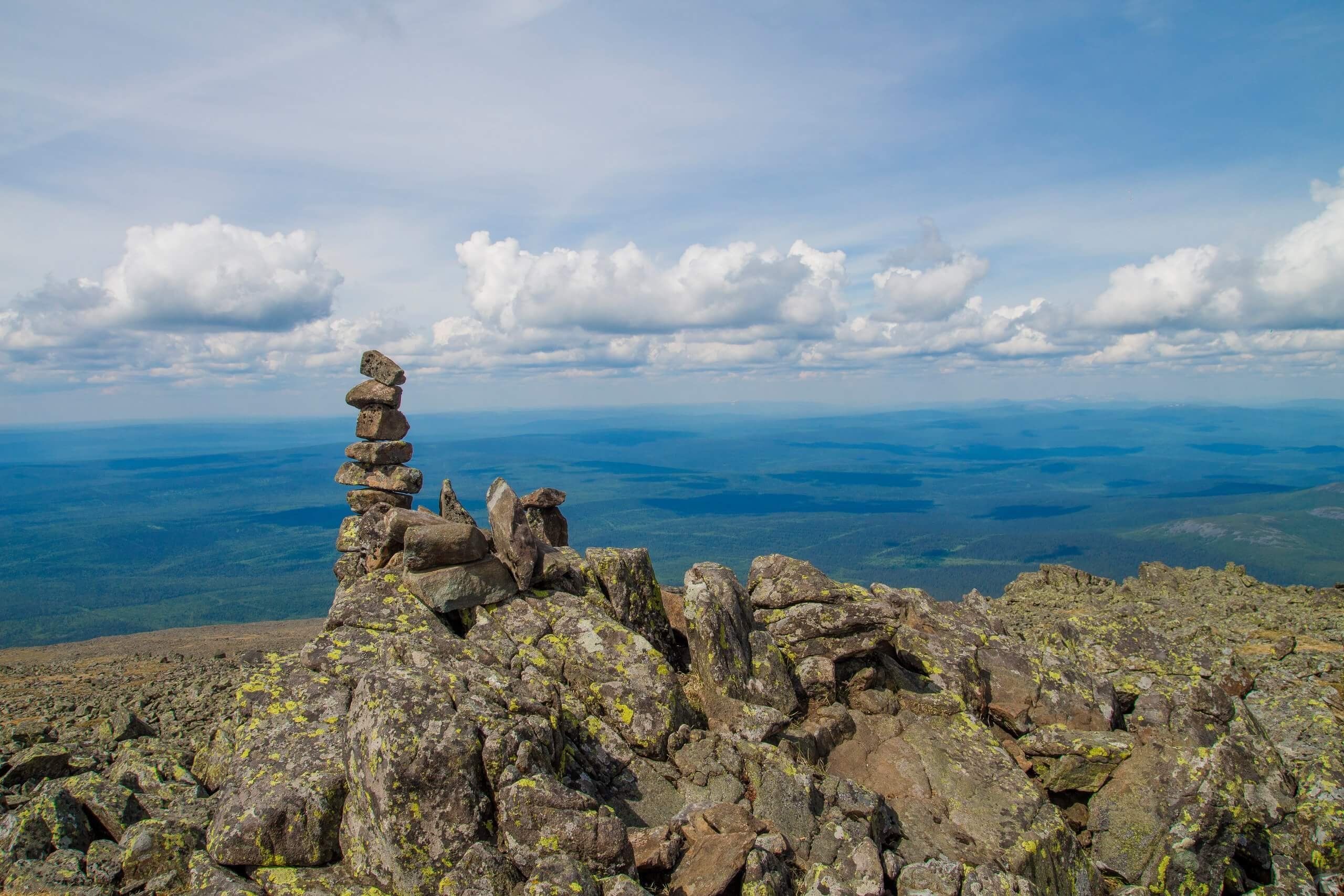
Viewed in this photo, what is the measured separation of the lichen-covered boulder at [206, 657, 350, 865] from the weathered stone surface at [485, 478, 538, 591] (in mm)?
5278

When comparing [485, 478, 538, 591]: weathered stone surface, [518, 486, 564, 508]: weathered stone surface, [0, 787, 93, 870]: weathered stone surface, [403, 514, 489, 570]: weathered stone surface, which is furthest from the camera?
[518, 486, 564, 508]: weathered stone surface

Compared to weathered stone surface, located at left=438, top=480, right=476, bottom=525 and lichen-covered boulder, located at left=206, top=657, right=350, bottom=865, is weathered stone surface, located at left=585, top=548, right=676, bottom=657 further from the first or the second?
lichen-covered boulder, located at left=206, top=657, right=350, bottom=865

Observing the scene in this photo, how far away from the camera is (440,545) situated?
17.7 metres

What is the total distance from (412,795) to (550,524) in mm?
Answer: 15320

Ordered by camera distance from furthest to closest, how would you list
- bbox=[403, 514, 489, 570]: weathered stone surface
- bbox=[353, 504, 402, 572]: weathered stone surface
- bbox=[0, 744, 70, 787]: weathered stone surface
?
bbox=[353, 504, 402, 572]: weathered stone surface
bbox=[403, 514, 489, 570]: weathered stone surface
bbox=[0, 744, 70, 787]: weathered stone surface

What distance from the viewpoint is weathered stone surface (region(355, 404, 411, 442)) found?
27344mm

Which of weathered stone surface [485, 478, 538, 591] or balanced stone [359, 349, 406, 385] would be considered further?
balanced stone [359, 349, 406, 385]

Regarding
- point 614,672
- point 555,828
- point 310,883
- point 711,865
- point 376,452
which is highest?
point 376,452

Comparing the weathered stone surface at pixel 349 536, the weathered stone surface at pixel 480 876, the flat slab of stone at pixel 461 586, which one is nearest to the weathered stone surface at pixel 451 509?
the weathered stone surface at pixel 349 536

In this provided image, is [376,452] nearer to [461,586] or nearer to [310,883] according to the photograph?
[461,586]

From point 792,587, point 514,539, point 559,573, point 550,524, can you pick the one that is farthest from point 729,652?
point 550,524

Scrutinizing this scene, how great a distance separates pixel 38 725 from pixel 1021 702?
Answer: 32.0 metres

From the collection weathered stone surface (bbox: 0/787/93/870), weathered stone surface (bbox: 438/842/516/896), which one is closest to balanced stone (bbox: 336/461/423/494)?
weathered stone surface (bbox: 0/787/93/870)

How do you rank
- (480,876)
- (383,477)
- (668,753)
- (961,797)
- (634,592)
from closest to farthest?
(480,876), (668,753), (961,797), (634,592), (383,477)
